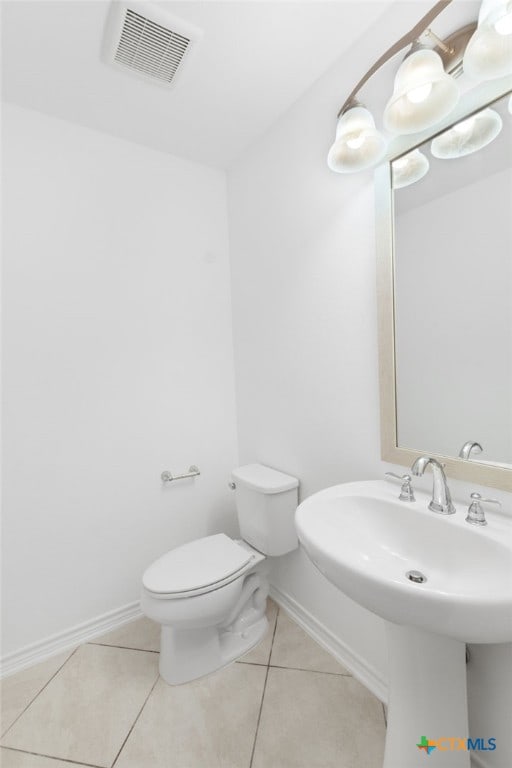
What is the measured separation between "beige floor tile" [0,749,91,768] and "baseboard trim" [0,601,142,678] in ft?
1.19

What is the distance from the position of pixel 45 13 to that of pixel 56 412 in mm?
1348

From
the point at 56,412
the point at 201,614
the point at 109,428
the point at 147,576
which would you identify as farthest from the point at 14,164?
the point at 201,614

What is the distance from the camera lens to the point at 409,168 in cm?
106

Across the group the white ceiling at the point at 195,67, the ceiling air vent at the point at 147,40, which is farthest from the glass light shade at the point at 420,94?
the ceiling air vent at the point at 147,40

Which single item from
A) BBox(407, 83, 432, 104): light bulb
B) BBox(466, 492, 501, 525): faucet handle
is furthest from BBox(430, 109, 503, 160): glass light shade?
BBox(466, 492, 501, 525): faucet handle

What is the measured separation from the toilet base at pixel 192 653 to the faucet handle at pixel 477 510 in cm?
111

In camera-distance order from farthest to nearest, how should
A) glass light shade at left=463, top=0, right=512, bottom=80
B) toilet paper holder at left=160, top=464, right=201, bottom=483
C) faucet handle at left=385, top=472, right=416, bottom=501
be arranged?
toilet paper holder at left=160, top=464, right=201, bottom=483 < faucet handle at left=385, top=472, right=416, bottom=501 < glass light shade at left=463, top=0, right=512, bottom=80

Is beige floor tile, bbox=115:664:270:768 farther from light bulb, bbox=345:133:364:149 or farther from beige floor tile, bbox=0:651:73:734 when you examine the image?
light bulb, bbox=345:133:364:149

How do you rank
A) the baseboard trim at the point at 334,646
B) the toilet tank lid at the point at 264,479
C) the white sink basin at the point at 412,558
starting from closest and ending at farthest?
1. the white sink basin at the point at 412,558
2. the baseboard trim at the point at 334,646
3. the toilet tank lid at the point at 264,479

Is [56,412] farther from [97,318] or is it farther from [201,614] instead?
[201,614]

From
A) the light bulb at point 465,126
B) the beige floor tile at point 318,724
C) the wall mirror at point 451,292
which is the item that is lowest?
the beige floor tile at point 318,724

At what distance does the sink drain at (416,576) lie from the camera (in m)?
0.84

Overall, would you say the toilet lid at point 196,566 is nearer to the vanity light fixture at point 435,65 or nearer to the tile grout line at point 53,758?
the tile grout line at point 53,758

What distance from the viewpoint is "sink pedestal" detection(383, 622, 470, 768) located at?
837mm
